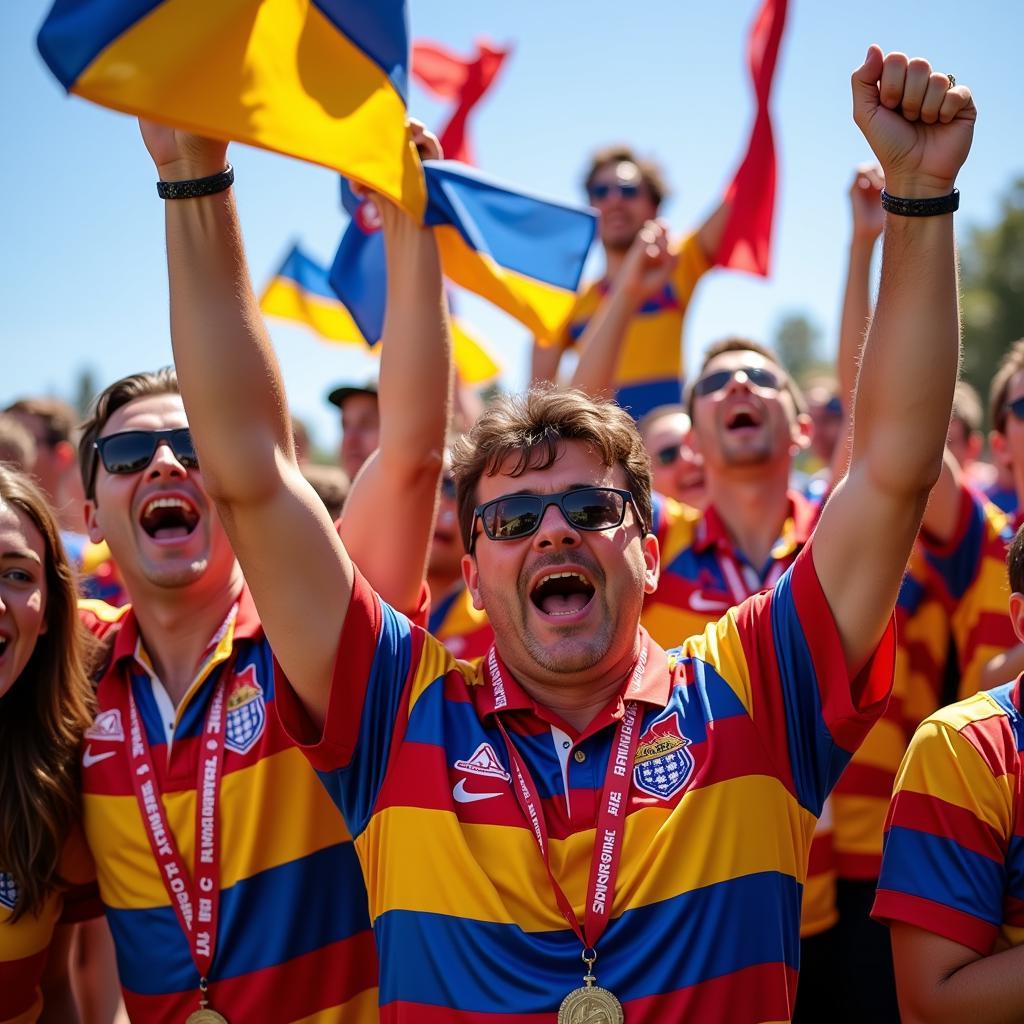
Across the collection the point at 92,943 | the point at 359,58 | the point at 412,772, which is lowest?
the point at 92,943

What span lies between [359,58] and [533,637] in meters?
1.62

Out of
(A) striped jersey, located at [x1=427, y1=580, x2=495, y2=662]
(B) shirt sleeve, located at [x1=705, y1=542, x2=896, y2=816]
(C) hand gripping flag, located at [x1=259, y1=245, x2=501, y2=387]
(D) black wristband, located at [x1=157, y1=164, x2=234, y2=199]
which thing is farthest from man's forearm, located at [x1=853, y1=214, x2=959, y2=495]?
(C) hand gripping flag, located at [x1=259, y1=245, x2=501, y2=387]

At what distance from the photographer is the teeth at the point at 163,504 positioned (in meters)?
3.22

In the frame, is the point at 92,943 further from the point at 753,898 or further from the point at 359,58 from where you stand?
the point at 359,58

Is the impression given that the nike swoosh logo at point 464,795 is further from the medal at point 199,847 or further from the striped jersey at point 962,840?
the striped jersey at point 962,840

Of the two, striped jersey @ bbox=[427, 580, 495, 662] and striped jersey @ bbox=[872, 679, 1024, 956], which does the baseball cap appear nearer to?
striped jersey @ bbox=[427, 580, 495, 662]

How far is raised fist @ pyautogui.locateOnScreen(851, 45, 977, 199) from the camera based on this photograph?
232 cm

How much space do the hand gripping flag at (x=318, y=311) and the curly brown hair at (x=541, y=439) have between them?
2.90 meters

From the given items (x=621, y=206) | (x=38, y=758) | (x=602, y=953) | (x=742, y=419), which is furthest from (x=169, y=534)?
(x=621, y=206)

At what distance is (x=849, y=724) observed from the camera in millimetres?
2469

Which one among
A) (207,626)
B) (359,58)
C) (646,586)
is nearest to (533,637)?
(646,586)

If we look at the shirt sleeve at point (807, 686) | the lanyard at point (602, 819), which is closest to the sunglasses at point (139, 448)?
the lanyard at point (602, 819)

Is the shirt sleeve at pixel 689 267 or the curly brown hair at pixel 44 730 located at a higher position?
the shirt sleeve at pixel 689 267

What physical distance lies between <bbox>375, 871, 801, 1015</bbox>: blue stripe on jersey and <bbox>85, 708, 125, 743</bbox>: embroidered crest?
3.38 feet
